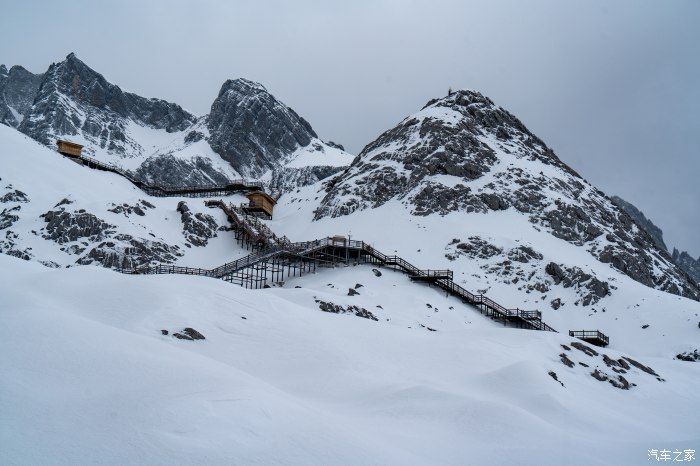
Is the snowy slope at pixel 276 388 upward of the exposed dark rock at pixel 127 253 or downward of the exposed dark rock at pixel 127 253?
downward

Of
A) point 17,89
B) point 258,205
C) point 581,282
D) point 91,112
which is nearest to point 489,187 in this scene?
point 581,282

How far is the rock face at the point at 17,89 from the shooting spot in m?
175

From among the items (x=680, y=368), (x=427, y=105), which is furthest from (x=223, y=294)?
(x=427, y=105)

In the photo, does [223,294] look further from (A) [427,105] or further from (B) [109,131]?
(B) [109,131]

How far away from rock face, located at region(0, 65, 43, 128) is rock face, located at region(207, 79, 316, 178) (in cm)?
7813

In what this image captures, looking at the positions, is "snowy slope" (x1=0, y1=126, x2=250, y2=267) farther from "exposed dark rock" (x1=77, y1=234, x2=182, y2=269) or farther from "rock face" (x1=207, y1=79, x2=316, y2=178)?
"rock face" (x1=207, y1=79, x2=316, y2=178)

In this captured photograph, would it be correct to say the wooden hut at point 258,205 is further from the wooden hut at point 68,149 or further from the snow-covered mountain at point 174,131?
the snow-covered mountain at point 174,131

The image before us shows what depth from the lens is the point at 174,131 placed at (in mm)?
162750

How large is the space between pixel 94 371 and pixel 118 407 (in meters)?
2.55

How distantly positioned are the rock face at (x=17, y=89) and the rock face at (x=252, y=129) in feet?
256

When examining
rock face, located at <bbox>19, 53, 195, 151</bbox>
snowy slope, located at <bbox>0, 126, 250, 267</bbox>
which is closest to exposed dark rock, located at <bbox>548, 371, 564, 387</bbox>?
snowy slope, located at <bbox>0, 126, 250, 267</bbox>

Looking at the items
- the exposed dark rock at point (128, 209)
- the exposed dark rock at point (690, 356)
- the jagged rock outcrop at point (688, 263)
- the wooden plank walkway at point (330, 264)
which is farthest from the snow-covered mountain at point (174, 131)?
the jagged rock outcrop at point (688, 263)

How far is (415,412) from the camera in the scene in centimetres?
1931

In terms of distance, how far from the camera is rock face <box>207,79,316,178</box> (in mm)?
133750
